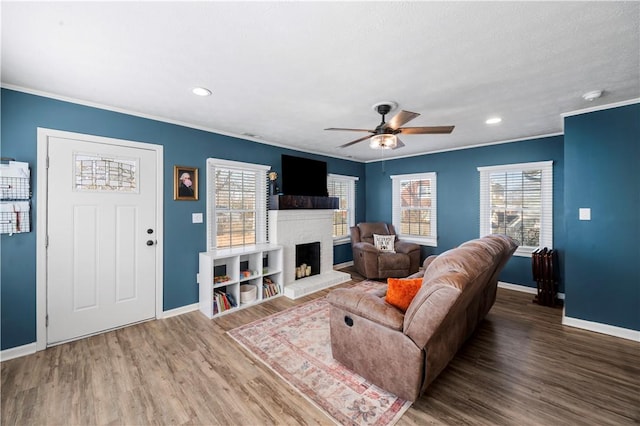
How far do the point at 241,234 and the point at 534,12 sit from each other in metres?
3.96

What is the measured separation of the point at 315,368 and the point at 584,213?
3.45 meters

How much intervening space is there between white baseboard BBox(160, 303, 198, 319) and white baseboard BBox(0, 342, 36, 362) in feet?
3.62

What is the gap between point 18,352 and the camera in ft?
8.13

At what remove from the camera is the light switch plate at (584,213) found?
3.02 meters

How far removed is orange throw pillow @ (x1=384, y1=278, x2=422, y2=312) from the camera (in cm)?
203

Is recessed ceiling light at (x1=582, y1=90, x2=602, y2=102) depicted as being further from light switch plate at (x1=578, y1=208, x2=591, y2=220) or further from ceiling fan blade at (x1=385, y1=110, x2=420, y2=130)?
ceiling fan blade at (x1=385, y1=110, x2=420, y2=130)

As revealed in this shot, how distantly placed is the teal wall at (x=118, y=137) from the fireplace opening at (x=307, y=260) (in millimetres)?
1553

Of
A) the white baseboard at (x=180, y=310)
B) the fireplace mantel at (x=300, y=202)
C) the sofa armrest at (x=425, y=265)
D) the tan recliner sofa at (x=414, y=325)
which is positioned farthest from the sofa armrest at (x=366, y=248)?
the white baseboard at (x=180, y=310)

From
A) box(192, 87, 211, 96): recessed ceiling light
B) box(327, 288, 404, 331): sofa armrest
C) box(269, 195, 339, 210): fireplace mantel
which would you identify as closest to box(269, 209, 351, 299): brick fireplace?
box(269, 195, 339, 210): fireplace mantel

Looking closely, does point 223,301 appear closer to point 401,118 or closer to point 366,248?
point 366,248

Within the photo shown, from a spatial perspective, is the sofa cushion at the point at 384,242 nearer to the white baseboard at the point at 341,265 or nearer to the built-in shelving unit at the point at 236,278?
the white baseboard at the point at 341,265

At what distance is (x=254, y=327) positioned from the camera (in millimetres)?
3096

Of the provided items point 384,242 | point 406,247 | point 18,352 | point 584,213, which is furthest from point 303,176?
point 18,352

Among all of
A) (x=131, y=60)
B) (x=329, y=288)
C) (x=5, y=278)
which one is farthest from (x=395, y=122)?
(x=5, y=278)
